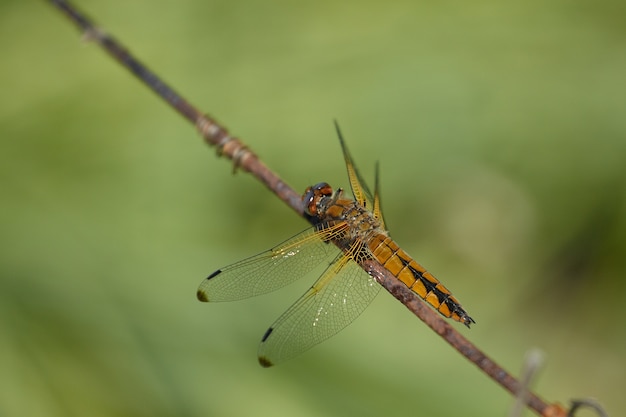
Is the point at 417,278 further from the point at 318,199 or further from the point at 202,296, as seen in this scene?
the point at 202,296

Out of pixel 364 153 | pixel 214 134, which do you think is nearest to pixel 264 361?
pixel 214 134

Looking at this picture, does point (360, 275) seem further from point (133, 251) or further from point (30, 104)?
point (30, 104)

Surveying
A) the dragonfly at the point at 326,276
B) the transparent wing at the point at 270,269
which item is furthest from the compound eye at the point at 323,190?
the transparent wing at the point at 270,269

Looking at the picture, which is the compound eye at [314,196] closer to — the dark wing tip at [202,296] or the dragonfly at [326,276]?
the dragonfly at [326,276]

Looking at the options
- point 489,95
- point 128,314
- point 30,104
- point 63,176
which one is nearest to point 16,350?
point 128,314

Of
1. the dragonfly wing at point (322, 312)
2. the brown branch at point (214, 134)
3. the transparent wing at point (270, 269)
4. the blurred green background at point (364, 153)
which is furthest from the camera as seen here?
the blurred green background at point (364, 153)

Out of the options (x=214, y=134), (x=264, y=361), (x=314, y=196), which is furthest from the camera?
(x=314, y=196)

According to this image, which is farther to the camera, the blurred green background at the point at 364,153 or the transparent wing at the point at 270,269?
the blurred green background at the point at 364,153

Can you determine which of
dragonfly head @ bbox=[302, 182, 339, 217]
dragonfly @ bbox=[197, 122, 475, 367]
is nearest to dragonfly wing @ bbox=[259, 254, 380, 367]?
dragonfly @ bbox=[197, 122, 475, 367]
